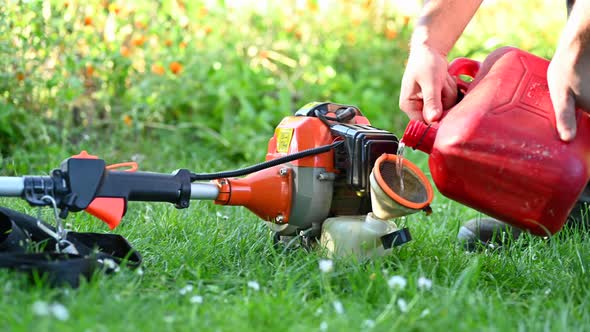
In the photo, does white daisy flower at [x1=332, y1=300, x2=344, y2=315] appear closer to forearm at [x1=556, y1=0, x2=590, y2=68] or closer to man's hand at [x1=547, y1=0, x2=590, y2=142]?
man's hand at [x1=547, y1=0, x2=590, y2=142]

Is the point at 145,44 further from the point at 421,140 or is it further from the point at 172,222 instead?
the point at 421,140

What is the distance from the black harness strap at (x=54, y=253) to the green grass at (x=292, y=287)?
0.10ft

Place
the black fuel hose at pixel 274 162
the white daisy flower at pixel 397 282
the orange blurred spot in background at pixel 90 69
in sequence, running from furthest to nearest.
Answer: the orange blurred spot in background at pixel 90 69 → the black fuel hose at pixel 274 162 → the white daisy flower at pixel 397 282

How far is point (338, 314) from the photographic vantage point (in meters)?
1.51

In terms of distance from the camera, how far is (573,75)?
173 centimetres

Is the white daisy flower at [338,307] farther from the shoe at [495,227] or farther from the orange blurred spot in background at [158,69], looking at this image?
the orange blurred spot in background at [158,69]

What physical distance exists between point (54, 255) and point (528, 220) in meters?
1.06

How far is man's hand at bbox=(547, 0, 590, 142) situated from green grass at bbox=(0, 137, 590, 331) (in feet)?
1.23

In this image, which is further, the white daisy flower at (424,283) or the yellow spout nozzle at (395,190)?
the yellow spout nozzle at (395,190)

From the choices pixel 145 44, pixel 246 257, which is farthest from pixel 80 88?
pixel 246 257

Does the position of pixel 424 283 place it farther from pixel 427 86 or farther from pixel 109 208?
pixel 109 208

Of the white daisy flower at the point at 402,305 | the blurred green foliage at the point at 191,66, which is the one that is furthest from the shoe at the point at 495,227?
the blurred green foliage at the point at 191,66

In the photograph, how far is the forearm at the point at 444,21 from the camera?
207cm

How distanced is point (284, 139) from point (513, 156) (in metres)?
0.59
